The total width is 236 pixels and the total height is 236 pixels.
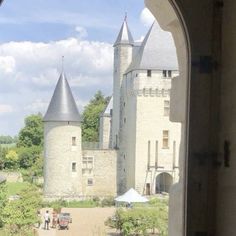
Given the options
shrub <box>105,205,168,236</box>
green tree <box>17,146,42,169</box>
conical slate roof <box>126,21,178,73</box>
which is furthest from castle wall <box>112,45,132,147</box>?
shrub <box>105,205,168,236</box>

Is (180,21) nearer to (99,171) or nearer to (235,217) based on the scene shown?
(235,217)

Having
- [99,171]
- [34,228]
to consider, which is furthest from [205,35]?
[99,171]

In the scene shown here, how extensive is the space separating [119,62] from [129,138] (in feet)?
12.5

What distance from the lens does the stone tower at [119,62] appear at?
94.9 ft

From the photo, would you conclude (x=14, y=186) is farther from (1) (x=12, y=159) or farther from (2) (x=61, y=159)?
(2) (x=61, y=159)

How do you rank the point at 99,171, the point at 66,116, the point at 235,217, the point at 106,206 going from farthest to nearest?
the point at 99,171, the point at 66,116, the point at 106,206, the point at 235,217

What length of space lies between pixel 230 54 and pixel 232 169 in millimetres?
363

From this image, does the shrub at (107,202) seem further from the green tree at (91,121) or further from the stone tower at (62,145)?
the green tree at (91,121)

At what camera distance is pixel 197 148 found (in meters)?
1.90

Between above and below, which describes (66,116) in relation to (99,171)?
above

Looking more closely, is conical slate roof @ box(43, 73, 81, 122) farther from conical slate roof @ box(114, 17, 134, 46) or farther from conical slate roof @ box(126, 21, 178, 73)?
conical slate roof @ box(114, 17, 134, 46)

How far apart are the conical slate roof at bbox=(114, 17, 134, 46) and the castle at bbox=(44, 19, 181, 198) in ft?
0.16

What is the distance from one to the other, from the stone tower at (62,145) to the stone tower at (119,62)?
327cm

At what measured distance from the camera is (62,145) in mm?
26609
